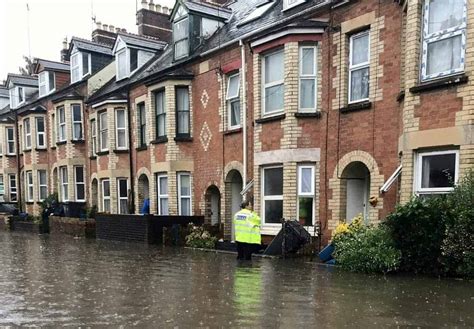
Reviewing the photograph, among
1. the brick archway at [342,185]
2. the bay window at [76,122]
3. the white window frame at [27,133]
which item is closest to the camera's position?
the brick archway at [342,185]

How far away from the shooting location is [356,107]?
10656 mm

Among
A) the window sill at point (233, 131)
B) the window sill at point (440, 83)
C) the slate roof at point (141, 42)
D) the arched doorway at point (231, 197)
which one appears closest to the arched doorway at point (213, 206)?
the arched doorway at point (231, 197)

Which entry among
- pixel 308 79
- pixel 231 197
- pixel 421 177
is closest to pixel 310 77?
pixel 308 79

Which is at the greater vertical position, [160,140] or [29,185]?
[160,140]

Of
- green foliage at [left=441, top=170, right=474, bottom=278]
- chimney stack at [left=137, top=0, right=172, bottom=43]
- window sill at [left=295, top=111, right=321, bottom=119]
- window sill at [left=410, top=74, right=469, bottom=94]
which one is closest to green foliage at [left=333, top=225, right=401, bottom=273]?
green foliage at [left=441, top=170, right=474, bottom=278]

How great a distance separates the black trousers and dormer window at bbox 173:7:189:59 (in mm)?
8994

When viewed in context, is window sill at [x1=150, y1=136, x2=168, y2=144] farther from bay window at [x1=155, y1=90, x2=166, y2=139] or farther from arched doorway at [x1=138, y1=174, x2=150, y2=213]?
arched doorway at [x1=138, y1=174, x2=150, y2=213]

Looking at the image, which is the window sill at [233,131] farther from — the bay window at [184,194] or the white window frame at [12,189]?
the white window frame at [12,189]

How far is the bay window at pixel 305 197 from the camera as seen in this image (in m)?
11.8

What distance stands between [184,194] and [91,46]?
1275cm

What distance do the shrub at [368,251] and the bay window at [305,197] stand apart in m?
2.39

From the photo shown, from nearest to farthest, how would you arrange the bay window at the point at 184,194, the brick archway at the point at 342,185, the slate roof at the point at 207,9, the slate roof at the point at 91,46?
the brick archway at the point at 342,185, the bay window at the point at 184,194, the slate roof at the point at 207,9, the slate roof at the point at 91,46

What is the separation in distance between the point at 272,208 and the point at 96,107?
38.6 feet

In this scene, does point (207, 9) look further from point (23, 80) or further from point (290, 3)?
point (23, 80)
